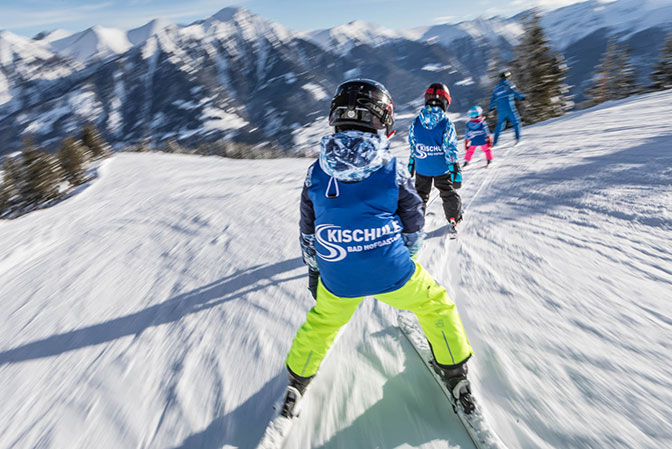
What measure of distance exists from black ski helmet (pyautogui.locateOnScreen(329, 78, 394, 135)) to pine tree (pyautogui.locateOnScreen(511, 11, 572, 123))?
26.3 meters

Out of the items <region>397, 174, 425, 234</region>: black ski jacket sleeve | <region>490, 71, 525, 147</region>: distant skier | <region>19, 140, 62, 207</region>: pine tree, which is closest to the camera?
<region>397, 174, 425, 234</region>: black ski jacket sleeve

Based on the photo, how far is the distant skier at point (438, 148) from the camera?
4031 mm

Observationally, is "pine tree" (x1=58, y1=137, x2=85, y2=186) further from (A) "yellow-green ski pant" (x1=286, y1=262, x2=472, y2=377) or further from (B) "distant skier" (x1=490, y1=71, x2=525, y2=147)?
(A) "yellow-green ski pant" (x1=286, y1=262, x2=472, y2=377)

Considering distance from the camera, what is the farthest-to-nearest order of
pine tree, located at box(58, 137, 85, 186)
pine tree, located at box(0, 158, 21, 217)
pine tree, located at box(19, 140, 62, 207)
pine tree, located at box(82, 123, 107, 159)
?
1. pine tree, located at box(0, 158, 21, 217)
2. pine tree, located at box(82, 123, 107, 159)
3. pine tree, located at box(19, 140, 62, 207)
4. pine tree, located at box(58, 137, 85, 186)

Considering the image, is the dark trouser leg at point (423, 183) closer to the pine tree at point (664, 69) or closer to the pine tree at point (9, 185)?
the pine tree at point (664, 69)

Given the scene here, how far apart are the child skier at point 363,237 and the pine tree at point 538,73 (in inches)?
1041

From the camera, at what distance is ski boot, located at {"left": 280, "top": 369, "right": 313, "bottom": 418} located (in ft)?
6.43

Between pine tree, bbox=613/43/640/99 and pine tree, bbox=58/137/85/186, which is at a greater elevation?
pine tree, bbox=58/137/85/186

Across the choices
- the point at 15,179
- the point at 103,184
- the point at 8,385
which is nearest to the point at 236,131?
the point at 15,179

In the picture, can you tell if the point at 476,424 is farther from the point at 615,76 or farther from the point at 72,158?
the point at 615,76

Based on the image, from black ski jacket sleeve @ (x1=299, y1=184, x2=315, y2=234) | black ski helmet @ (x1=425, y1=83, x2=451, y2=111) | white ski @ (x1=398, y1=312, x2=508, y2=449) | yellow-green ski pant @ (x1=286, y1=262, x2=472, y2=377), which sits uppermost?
black ski jacket sleeve @ (x1=299, y1=184, x2=315, y2=234)

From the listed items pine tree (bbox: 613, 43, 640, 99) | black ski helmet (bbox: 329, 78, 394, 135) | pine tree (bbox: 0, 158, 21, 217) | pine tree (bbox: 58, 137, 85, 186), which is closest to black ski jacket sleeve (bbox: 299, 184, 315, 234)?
black ski helmet (bbox: 329, 78, 394, 135)

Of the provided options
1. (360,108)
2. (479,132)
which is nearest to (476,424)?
(360,108)

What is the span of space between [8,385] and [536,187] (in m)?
7.22
